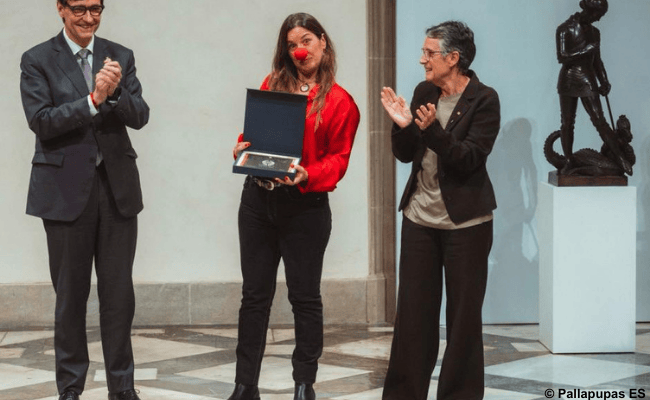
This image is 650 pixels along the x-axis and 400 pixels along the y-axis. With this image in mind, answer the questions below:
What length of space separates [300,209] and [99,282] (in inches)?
36.0

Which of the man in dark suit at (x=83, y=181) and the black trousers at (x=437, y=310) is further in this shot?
the black trousers at (x=437, y=310)

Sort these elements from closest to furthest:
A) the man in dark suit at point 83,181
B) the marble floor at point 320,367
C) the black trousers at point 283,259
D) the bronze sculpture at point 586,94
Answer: the man in dark suit at point 83,181
the black trousers at point 283,259
the marble floor at point 320,367
the bronze sculpture at point 586,94

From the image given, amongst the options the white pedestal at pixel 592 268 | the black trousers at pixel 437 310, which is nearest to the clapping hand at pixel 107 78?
the black trousers at pixel 437 310

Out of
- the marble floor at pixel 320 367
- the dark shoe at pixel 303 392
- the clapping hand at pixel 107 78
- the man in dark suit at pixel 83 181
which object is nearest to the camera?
the clapping hand at pixel 107 78

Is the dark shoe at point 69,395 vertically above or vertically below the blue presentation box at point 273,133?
below

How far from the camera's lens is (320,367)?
5.63 m

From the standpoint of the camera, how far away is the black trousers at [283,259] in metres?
4.52

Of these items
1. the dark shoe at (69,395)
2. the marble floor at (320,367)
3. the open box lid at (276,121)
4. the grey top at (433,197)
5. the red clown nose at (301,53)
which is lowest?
the marble floor at (320,367)

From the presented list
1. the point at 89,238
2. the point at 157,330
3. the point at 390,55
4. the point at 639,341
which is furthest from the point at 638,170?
the point at 89,238

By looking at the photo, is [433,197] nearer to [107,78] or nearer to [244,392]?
[244,392]

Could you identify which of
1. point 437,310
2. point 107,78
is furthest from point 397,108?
point 107,78

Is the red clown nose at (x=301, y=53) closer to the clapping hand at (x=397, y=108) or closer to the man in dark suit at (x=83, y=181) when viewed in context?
the clapping hand at (x=397, y=108)

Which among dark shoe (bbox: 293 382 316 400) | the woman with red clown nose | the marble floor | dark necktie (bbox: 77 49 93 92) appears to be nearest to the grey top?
the woman with red clown nose

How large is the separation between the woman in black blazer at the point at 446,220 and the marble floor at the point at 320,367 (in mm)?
442
